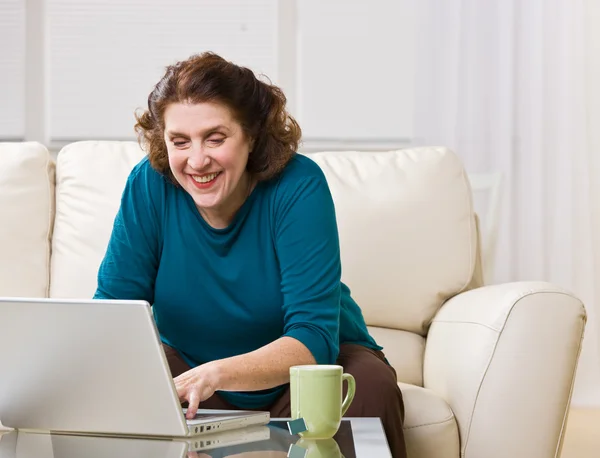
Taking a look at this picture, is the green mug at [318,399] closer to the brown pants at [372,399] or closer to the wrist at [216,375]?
the wrist at [216,375]

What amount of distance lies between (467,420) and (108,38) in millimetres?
2568

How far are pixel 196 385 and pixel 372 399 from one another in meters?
0.34

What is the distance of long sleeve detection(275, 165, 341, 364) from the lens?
1.38m

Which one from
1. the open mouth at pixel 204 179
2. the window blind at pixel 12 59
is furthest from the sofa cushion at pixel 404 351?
the window blind at pixel 12 59

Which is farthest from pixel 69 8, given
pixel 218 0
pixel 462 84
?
A: pixel 462 84

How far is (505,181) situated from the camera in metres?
3.40

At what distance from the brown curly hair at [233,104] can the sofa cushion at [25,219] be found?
0.52 metres

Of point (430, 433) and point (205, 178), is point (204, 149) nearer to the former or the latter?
point (205, 178)

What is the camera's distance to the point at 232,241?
1.53 meters

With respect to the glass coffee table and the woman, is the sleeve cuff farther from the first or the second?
the glass coffee table

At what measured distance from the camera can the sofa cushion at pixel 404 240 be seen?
1906 mm

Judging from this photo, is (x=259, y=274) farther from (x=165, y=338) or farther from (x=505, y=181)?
(x=505, y=181)

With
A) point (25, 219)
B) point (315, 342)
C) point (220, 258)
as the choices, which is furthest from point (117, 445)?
point (25, 219)

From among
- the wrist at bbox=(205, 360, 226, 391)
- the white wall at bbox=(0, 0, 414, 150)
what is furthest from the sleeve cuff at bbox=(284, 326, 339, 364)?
the white wall at bbox=(0, 0, 414, 150)
